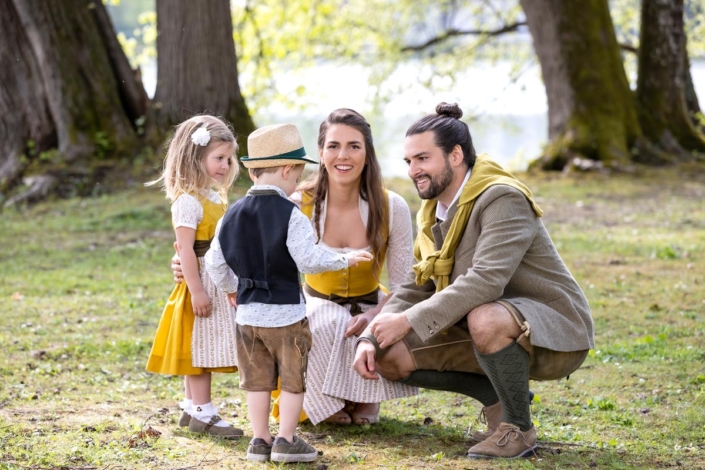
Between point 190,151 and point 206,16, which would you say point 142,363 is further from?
point 206,16

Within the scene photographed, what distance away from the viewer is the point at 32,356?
5.17 m

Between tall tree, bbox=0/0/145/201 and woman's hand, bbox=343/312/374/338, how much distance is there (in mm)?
7682

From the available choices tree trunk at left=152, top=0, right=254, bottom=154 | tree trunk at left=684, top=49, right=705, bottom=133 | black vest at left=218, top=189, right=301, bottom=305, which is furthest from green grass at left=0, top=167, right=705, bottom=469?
tree trunk at left=684, top=49, right=705, bottom=133

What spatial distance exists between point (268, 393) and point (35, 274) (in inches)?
189

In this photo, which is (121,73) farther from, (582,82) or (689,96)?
(689,96)

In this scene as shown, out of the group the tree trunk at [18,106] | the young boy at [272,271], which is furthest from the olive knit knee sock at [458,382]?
the tree trunk at [18,106]

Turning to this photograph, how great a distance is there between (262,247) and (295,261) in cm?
14

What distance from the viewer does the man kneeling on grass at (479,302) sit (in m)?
3.46

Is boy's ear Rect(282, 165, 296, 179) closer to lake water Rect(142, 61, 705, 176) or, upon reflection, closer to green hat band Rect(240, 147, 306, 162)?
green hat band Rect(240, 147, 306, 162)

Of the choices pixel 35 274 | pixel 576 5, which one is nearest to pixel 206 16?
pixel 35 274

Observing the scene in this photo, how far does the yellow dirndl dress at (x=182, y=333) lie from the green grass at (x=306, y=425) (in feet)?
0.91

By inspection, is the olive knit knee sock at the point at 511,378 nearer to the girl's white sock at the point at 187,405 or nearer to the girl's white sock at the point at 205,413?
the girl's white sock at the point at 205,413

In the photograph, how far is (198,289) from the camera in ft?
12.9

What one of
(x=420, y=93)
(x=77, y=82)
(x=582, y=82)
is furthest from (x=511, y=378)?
(x=420, y=93)
